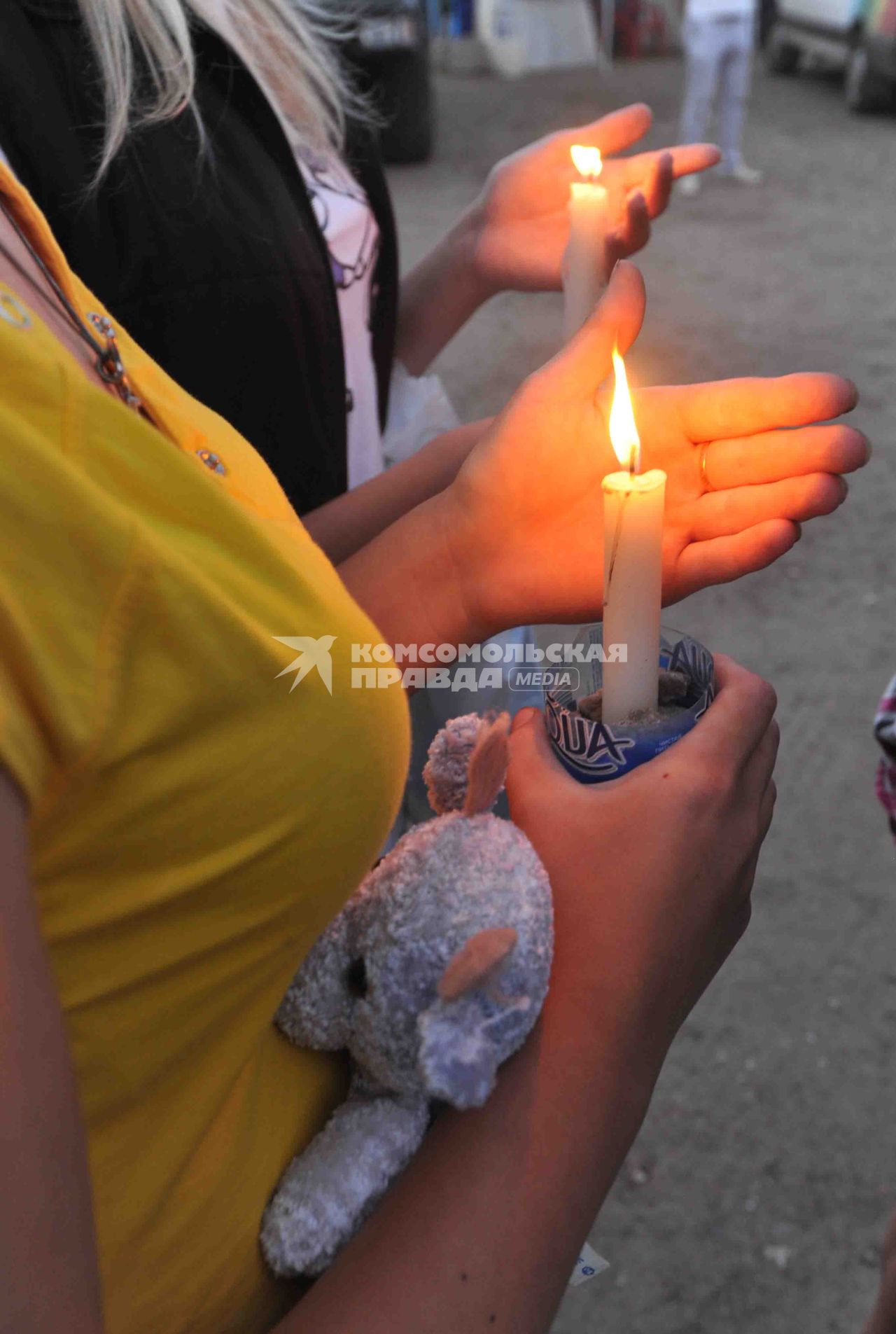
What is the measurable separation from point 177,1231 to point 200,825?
0.25 m

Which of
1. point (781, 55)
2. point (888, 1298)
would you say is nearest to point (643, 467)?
point (888, 1298)

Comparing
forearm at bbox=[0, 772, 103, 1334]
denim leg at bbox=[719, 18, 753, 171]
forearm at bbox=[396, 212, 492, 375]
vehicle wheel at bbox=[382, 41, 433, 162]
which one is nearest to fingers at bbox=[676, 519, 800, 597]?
forearm at bbox=[0, 772, 103, 1334]

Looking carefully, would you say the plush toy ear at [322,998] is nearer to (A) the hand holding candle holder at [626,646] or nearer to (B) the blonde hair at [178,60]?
(A) the hand holding candle holder at [626,646]

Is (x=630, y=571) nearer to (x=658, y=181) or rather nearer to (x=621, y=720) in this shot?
(x=621, y=720)

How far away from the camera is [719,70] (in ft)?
23.3

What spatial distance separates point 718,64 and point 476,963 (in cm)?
769

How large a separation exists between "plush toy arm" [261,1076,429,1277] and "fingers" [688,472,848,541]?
1.55ft

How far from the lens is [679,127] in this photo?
28.0ft

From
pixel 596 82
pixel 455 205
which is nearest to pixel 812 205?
pixel 455 205

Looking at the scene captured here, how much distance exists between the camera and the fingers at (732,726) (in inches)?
28.4

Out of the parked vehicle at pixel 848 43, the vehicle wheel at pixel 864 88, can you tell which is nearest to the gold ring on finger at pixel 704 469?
the parked vehicle at pixel 848 43

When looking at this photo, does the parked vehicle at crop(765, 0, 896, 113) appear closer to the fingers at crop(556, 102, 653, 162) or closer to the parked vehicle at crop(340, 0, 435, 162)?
the parked vehicle at crop(340, 0, 435, 162)

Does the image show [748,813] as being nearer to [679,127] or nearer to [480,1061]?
[480,1061]

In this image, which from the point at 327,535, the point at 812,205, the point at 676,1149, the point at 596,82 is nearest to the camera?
the point at 327,535
